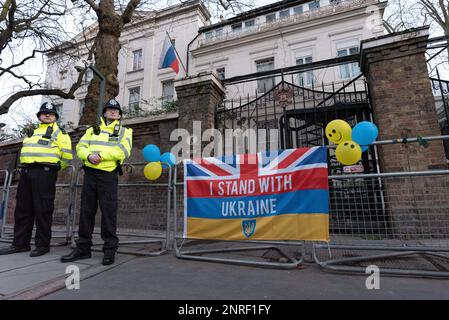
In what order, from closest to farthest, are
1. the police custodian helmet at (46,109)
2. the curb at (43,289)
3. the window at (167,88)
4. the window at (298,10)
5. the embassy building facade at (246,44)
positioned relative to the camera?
the curb at (43,289)
the police custodian helmet at (46,109)
the embassy building facade at (246,44)
the window at (298,10)
the window at (167,88)

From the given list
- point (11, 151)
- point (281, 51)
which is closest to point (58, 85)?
point (11, 151)

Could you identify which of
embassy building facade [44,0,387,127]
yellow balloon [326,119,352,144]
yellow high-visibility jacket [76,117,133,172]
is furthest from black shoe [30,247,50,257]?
embassy building facade [44,0,387,127]

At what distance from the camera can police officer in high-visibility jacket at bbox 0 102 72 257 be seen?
3.78 meters

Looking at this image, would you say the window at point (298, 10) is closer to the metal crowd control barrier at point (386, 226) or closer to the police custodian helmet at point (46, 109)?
the metal crowd control barrier at point (386, 226)

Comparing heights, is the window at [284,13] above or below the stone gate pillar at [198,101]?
above

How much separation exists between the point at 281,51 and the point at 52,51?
1299 centimetres

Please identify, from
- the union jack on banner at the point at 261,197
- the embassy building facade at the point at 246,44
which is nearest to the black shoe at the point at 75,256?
the union jack on banner at the point at 261,197

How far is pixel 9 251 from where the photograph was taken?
3760mm

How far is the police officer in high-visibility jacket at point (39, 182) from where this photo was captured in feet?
12.4

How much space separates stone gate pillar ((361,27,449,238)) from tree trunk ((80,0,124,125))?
21.5 ft

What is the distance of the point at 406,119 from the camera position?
4.62m

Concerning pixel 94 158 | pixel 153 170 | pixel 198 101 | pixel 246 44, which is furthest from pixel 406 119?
pixel 246 44

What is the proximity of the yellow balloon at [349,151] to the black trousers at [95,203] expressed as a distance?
3.06 metres

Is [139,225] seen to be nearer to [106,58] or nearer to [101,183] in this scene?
[101,183]
